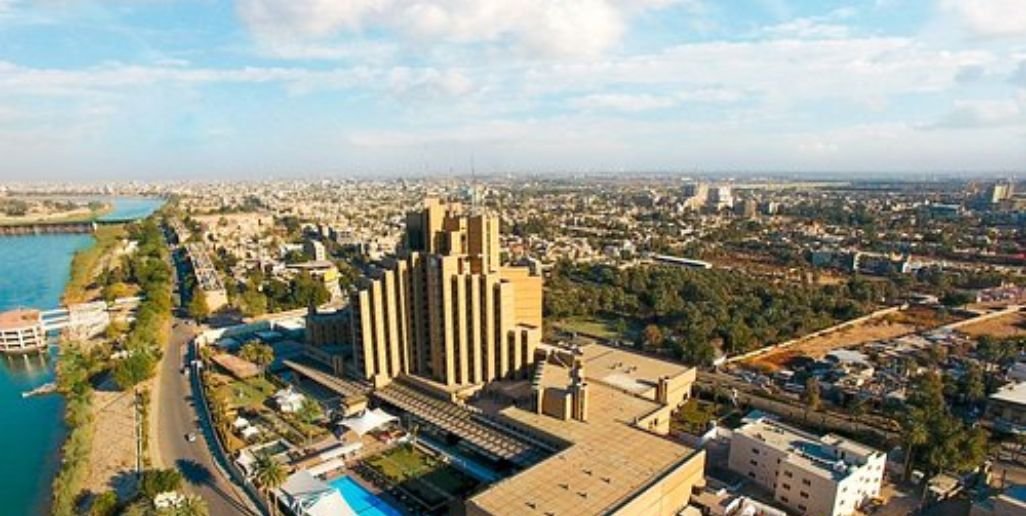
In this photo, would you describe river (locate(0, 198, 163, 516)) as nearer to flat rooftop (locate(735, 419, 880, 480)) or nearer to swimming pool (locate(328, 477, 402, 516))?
swimming pool (locate(328, 477, 402, 516))

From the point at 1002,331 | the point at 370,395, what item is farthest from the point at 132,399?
the point at 1002,331

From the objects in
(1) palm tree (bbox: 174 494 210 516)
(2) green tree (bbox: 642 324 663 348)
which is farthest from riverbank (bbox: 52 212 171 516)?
(2) green tree (bbox: 642 324 663 348)

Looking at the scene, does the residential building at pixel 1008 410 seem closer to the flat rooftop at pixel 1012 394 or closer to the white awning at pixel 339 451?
the flat rooftop at pixel 1012 394

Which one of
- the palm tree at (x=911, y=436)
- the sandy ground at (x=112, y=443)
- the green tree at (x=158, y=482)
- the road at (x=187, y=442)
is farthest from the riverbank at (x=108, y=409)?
the palm tree at (x=911, y=436)

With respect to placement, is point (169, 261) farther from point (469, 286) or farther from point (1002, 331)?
point (1002, 331)

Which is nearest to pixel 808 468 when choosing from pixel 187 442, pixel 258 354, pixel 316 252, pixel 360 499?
pixel 360 499
